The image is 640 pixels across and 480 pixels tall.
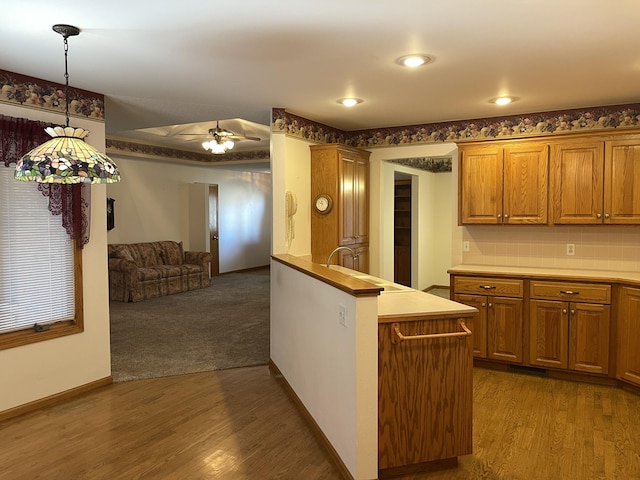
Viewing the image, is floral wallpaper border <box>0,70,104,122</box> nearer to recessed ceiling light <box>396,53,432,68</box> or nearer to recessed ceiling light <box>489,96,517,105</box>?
recessed ceiling light <box>396,53,432,68</box>

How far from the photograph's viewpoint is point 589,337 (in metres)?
4.01

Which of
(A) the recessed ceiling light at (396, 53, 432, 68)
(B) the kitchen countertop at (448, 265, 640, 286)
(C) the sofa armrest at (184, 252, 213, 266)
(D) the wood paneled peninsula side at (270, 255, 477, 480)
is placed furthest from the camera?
(C) the sofa armrest at (184, 252, 213, 266)

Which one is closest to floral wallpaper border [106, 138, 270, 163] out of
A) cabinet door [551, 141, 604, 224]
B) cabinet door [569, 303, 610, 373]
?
cabinet door [551, 141, 604, 224]

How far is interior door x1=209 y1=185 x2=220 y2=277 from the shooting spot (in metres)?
10.4

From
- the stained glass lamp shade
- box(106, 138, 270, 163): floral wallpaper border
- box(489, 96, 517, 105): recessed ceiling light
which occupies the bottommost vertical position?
the stained glass lamp shade

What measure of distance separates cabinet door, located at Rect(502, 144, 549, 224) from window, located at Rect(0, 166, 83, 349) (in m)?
3.80

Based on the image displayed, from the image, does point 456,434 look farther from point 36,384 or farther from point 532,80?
point 36,384

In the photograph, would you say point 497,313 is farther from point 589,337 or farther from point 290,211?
point 290,211

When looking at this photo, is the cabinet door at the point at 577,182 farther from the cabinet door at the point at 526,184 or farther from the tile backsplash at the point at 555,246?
the tile backsplash at the point at 555,246

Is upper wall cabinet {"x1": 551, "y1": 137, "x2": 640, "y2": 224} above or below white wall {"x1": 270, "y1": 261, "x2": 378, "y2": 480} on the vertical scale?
above

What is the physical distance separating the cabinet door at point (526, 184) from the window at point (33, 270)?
150 inches

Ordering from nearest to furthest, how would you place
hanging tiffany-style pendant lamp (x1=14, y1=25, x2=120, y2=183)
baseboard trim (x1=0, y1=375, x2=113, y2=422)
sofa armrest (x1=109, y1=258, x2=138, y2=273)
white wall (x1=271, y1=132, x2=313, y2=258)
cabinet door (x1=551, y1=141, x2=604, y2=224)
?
hanging tiffany-style pendant lamp (x1=14, y1=25, x2=120, y2=183)
baseboard trim (x1=0, y1=375, x2=113, y2=422)
cabinet door (x1=551, y1=141, x2=604, y2=224)
white wall (x1=271, y1=132, x2=313, y2=258)
sofa armrest (x1=109, y1=258, x2=138, y2=273)

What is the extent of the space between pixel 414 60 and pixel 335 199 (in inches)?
78.2

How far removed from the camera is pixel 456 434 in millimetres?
2697
